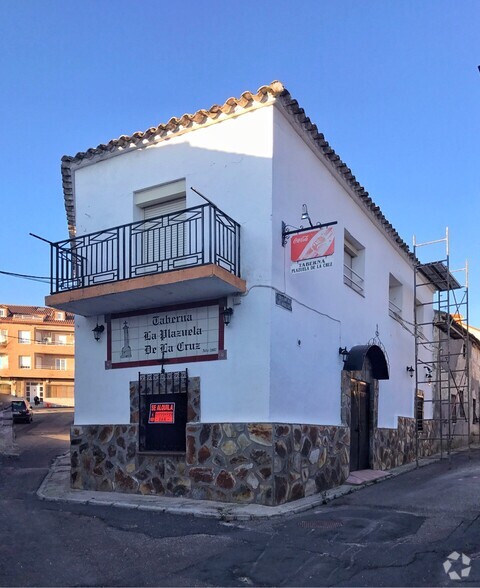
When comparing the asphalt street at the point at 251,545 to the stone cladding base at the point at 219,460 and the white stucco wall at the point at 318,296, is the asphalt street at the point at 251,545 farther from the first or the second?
the white stucco wall at the point at 318,296

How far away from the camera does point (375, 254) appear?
14391 millimetres

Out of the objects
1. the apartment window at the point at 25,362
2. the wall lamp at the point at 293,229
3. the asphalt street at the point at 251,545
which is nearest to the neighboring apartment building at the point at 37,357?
the apartment window at the point at 25,362

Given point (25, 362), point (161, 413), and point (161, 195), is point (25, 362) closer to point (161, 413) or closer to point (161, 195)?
point (161, 195)

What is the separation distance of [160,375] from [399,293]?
28.9 feet

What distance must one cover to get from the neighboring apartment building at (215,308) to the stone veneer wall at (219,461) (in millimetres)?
26

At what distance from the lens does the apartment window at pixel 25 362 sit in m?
55.2

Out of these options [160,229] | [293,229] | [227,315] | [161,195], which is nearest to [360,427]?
[227,315]

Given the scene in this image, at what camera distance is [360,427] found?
510 inches

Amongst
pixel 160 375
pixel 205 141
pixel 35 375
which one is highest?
pixel 205 141

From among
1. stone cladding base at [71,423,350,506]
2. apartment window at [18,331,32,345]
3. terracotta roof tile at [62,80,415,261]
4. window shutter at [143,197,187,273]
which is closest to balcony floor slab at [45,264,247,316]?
window shutter at [143,197,187,273]

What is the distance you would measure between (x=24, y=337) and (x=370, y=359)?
4822 centimetres

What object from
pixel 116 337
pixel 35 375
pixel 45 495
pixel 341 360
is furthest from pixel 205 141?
→ pixel 35 375

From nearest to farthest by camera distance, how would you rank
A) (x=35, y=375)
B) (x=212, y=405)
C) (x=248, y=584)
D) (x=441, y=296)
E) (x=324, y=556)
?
(x=248, y=584) → (x=324, y=556) → (x=212, y=405) → (x=441, y=296) → (x=35, y=375)

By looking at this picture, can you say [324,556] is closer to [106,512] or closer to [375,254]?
[106,512]
